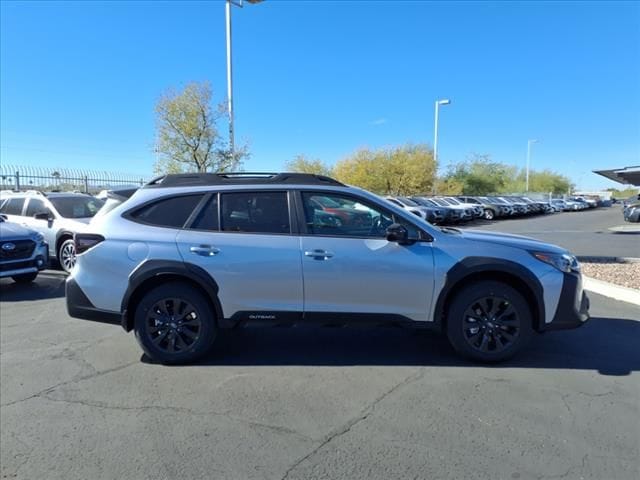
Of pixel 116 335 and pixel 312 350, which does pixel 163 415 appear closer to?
pixel 312 350

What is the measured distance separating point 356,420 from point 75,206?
9491 millimetres

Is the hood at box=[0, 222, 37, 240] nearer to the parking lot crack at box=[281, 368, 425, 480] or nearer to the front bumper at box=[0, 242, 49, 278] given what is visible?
the front bumper at box=[0, 242, 49, 278]

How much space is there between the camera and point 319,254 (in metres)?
4.12

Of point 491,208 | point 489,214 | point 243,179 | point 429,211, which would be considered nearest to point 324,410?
point 243,179

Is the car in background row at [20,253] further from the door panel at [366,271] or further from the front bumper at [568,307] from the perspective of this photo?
the front bumper at [568,307]

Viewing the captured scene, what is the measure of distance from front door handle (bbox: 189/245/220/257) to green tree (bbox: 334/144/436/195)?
37.3 m

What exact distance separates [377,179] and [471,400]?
39.5 meters

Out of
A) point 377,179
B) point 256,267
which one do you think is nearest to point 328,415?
point 256,267

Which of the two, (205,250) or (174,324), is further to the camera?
(174,324)

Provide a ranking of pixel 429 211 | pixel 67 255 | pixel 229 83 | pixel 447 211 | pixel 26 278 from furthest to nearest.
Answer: pixel 447 211, pixel 429 211, pixel 229 83, pixel 67 255, pixel 26 278

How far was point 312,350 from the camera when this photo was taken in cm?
468

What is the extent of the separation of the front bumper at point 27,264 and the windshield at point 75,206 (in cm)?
153

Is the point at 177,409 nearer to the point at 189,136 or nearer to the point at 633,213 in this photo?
the point at 189,136

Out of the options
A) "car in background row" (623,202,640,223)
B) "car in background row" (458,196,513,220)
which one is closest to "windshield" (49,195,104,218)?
"car in background row" (623,202,640,223)
